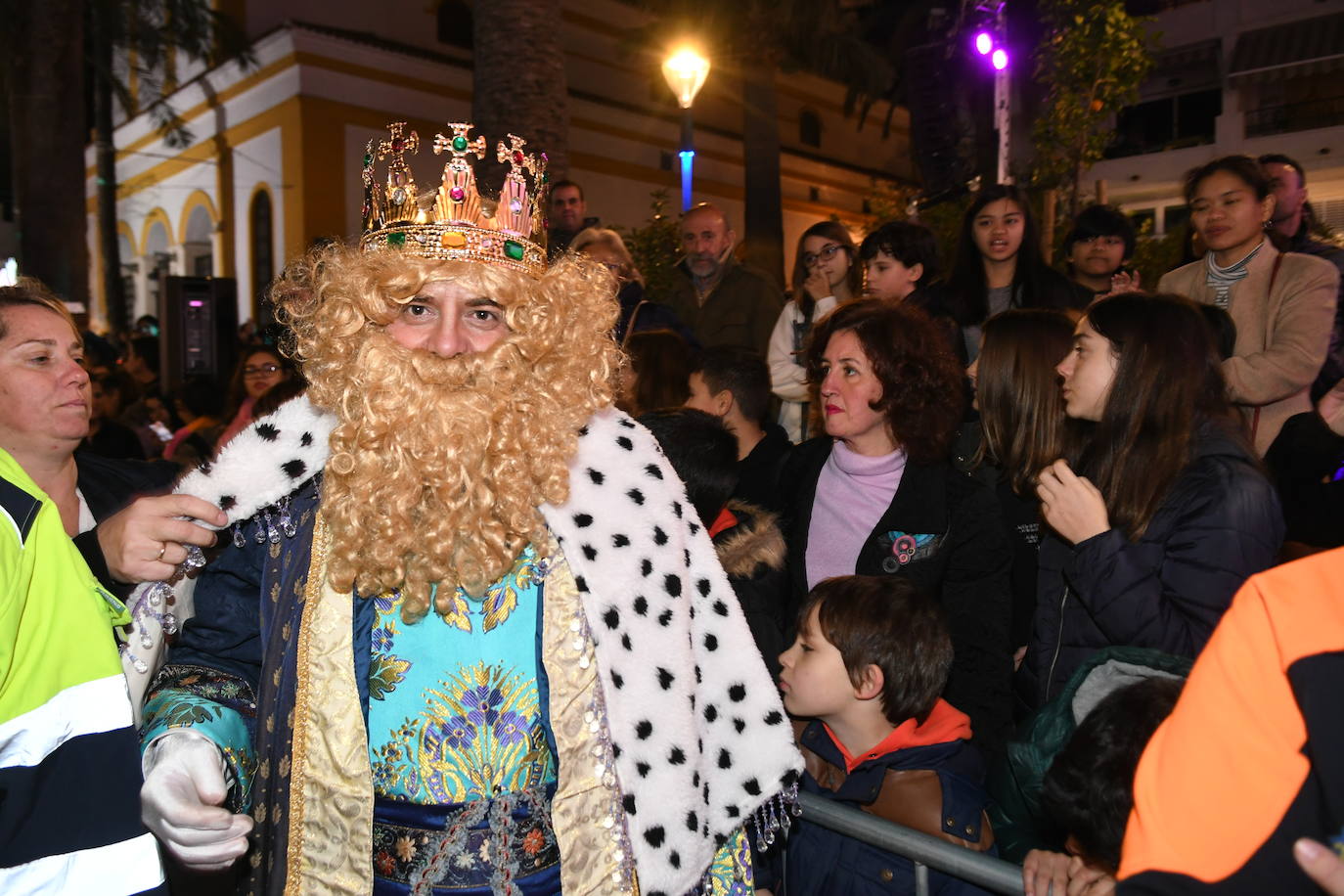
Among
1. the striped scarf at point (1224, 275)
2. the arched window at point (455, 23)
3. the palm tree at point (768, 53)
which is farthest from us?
the arched window at point (455, 23)

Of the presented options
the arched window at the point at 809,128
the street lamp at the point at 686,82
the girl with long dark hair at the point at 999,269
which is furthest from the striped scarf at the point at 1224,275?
the arched window at the point at 809,128

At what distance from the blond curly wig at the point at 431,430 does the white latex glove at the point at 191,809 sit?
0.42m

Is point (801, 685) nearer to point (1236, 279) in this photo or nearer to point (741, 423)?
point (741, 423)

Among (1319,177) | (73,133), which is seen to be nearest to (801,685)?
(73,133)

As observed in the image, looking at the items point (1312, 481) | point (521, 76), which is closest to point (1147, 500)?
point (1312, 481)

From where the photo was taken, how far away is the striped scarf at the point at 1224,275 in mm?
4340

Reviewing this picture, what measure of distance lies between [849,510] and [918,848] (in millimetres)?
1453

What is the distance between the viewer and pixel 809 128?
99.3 feet

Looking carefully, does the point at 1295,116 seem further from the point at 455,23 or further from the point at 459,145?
the point at 459,145

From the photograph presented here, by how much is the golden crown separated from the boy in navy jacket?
4.21 ft

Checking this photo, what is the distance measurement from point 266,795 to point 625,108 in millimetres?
23143

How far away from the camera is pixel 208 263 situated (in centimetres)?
2386

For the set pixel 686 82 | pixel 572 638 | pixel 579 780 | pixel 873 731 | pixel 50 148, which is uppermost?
pixel 686 82

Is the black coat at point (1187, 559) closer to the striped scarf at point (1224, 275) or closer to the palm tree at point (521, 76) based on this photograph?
the striped scarf at point (1224, 275)
